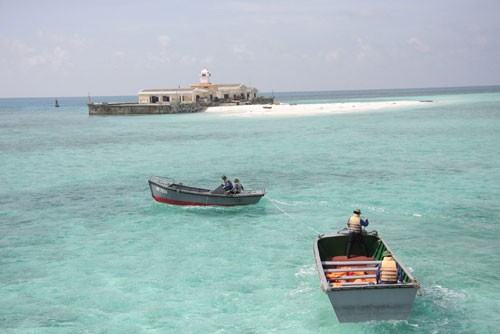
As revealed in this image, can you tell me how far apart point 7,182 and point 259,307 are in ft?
91.5

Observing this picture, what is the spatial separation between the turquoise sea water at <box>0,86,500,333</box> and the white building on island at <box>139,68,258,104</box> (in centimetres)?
6934

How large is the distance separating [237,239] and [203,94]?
97891 millimetres

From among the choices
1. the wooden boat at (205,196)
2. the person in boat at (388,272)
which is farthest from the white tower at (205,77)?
the person in boat at (388,272)

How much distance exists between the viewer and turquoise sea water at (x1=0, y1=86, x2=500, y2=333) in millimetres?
14742

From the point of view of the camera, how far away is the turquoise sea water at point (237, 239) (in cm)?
1474

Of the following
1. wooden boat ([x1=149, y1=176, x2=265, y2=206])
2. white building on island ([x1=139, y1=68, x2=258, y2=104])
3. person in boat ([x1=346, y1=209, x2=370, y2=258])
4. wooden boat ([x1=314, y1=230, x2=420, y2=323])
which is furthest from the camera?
white building on island ([x1=139, y1=68, x2=258, y2=104])

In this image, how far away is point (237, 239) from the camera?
21.6 m

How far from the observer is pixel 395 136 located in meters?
57.2

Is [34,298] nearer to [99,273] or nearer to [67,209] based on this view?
[99,273]

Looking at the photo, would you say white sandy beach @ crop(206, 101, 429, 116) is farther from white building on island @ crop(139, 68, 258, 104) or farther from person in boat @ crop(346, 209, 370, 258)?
person in boat @ crop(346, 209, 370, 258)

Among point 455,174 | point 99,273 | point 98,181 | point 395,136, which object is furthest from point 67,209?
point 395,136

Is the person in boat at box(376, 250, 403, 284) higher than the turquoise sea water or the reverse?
higher

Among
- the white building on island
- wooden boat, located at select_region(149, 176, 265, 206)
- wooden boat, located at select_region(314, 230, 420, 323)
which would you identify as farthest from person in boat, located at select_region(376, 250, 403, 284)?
the white building on island

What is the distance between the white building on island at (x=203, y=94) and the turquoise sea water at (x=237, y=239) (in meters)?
69.3
